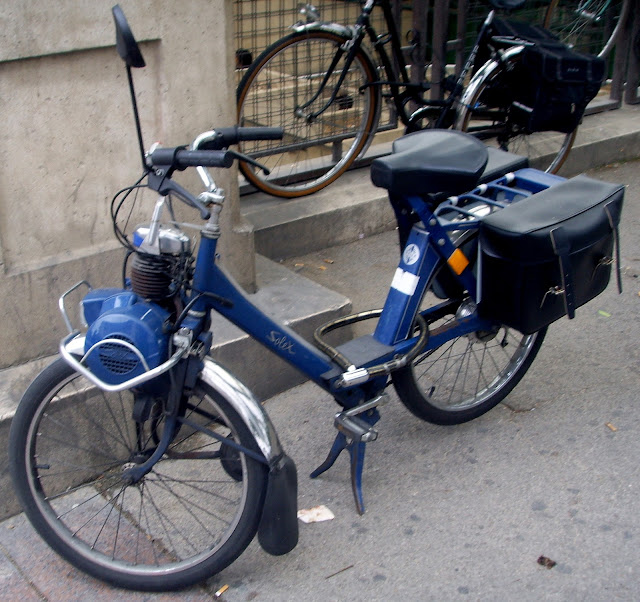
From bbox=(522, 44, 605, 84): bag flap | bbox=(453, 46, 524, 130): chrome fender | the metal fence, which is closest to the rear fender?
the metal fence

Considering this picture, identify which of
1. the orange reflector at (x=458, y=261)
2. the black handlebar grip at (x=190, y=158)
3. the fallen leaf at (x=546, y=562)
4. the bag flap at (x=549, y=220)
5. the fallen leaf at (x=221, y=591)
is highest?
the black handlebar grip at (x=190, y=158)

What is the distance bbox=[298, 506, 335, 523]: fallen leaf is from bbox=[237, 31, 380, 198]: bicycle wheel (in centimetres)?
222

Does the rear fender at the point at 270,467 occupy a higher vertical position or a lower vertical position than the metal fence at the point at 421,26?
lower

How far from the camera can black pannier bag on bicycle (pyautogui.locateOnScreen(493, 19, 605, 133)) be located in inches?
196

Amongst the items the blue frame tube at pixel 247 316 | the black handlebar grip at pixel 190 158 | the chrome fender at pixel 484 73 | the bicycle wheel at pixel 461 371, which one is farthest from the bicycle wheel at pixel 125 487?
the chrome fender at pixel 484 73

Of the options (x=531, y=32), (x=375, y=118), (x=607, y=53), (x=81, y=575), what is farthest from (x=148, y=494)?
(x=607, y=53)

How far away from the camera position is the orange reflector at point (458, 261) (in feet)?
10.0

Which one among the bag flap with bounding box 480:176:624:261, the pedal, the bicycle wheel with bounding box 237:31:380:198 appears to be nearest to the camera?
the bag flap with bounding box 480:176:624:261

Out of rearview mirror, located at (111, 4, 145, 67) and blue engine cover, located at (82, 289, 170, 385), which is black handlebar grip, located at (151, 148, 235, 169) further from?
blue engine cover, located at (82, 289, 170, 385)

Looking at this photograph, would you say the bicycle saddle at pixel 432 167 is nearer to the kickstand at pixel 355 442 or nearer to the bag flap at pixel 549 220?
the bag flap at pixel 549 220

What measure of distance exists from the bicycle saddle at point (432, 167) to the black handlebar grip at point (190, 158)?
2.28 ft

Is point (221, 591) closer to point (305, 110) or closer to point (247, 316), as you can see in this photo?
point (247, 316)

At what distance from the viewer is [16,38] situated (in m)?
2.94

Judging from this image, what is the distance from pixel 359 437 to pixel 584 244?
1.02m
